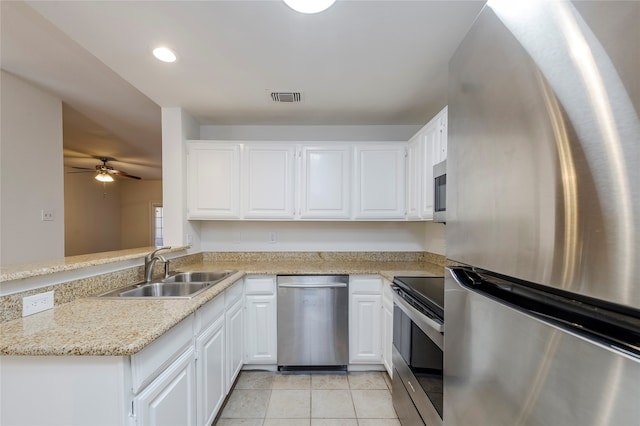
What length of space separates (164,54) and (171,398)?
1936mm

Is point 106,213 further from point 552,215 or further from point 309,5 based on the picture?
point 552,215

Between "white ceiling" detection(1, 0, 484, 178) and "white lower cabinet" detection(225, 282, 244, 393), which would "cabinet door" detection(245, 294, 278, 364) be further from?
"white ceiling" detection(1, 0, 484, 178)

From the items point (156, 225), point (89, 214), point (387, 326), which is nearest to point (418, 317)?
point (387, 326)

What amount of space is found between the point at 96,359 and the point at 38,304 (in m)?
0.59

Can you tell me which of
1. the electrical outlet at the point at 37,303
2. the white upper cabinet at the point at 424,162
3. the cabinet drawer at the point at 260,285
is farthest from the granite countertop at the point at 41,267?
the white upper cabinet at the point at 424,162

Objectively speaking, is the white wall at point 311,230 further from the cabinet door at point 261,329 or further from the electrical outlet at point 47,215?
the electrical outlet at point 47,215

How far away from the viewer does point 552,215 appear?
1.48ft

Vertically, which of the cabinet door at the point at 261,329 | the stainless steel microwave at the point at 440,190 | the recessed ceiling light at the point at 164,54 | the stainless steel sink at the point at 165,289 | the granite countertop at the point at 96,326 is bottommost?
the cabinet door at the point at 261,329

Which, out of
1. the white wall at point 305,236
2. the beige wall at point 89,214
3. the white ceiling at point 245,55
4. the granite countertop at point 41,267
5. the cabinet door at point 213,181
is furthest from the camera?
the beige wall at point 89,214

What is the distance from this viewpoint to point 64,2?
1.33 m

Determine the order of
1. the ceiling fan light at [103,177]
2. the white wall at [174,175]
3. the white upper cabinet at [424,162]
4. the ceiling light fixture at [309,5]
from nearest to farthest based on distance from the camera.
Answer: the ceiling light fixture at [309,5], the white upper cabinet at [424,162], the white wall at [174,175], the ceiling fan light at [103,177]

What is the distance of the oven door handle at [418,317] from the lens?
1171 mm

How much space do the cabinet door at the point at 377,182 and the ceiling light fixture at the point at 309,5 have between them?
1479mm

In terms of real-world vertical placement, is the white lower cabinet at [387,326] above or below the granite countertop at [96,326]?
below
